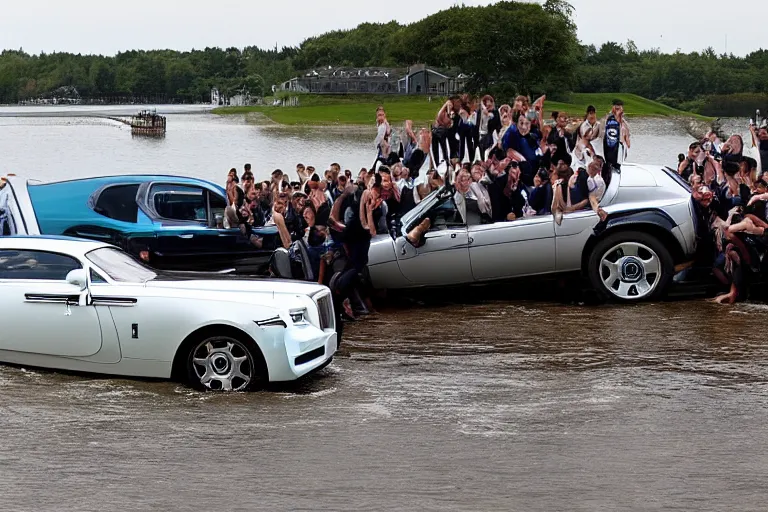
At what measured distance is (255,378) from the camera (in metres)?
9.53

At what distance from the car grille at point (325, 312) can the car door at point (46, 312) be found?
1774 millimetres

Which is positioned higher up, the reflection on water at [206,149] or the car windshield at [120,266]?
the car windshield at [120,266]

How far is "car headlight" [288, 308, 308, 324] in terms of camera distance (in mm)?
9585

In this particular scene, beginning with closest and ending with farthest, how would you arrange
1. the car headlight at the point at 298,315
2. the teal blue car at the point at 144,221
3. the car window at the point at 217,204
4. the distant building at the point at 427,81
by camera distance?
the car headlight at the point at 298,315
the teal blue car at the point at 144,221
the car window at the point at 217,204
the distant building at the point at 427,81

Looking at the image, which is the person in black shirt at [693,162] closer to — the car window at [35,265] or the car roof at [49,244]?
the car roof at [49,244]

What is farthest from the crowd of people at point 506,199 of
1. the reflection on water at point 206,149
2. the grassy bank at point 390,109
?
the grassy bank at point 390,109

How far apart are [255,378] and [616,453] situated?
3045 millimetres

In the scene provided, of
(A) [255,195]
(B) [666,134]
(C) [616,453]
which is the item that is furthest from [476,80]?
(C) [616,453]

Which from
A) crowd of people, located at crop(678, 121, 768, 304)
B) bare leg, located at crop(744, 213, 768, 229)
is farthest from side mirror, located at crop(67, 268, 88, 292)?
bare leg, located at crop(744, 213, 768, 229)

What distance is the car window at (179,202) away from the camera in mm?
15906

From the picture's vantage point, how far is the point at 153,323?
9516mm

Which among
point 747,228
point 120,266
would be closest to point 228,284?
point 120,266

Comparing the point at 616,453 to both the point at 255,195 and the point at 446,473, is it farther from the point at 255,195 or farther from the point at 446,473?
the point at 255,195

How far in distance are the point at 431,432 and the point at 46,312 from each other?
338 cm
